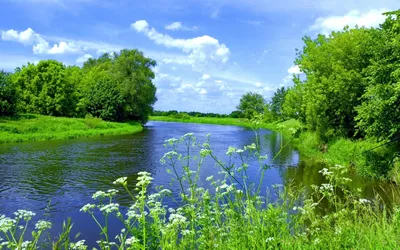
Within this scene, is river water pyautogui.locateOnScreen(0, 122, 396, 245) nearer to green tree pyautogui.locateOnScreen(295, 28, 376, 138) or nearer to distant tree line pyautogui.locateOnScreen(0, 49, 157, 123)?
green tree pyautogui.locateOnScreen(295, 28, 376, 138)

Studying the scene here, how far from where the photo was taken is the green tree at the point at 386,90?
49.1 feet

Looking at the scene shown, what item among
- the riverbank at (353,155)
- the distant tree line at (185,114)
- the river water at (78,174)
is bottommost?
the river water at (78,174)

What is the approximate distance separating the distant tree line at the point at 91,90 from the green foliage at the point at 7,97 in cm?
524

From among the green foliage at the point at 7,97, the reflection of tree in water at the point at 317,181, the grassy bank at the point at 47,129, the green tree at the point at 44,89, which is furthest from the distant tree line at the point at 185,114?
the reflection of tree in water at the point at 317,181

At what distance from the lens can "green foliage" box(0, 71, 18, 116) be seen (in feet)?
116

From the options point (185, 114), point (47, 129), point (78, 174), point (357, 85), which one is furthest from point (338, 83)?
point (185, 114)

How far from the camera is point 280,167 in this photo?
21.7 metres

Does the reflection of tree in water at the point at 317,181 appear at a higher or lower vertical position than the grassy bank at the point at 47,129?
lower

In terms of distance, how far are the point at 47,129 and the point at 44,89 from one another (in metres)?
14.1

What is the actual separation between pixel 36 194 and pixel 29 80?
128 ft

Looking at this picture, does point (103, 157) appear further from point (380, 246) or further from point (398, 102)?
point (380, 246)

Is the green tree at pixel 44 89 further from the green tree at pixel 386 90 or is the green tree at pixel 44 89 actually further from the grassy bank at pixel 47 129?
the green tree at pixel 386 90

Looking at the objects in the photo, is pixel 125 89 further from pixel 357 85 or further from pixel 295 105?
pixel 357 85

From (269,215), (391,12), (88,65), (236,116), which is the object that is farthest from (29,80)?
(236,116)
